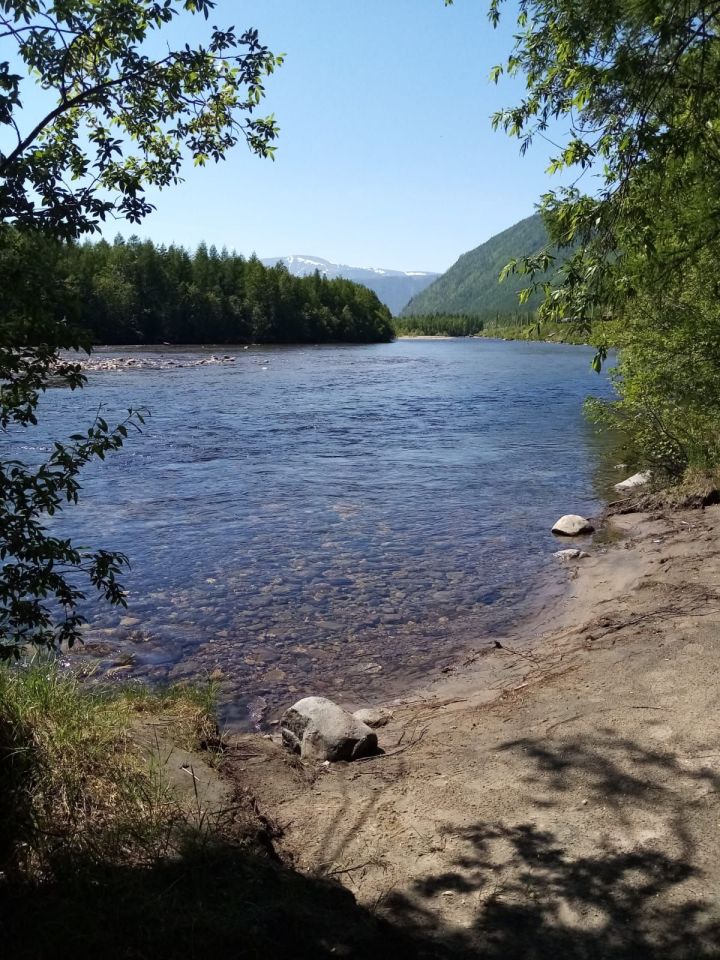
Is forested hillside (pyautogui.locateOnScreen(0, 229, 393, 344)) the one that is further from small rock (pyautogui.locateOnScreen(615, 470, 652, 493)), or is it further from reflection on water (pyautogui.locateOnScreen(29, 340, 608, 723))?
small rock (pyautogui.locateOnScreen(615, 470, 652, 493))

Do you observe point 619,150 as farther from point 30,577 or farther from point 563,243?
point 30,577

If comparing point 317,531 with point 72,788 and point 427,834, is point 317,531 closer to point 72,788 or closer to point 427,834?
point 427,834

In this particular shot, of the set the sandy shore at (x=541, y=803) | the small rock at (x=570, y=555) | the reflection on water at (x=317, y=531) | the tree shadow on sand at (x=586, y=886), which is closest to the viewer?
the tree shadow on sand at (x=586, y=886)

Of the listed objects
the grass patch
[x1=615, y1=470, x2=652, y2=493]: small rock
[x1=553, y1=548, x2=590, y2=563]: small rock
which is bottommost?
[x1=553, y1=548, x2=590, y2=563]: small rock

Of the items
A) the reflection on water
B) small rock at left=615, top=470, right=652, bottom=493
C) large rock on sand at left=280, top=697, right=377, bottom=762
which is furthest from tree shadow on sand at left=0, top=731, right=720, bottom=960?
small rock at left=615, top=470, right=652, bottom=493

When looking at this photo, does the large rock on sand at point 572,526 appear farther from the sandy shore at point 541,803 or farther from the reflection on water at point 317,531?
the sandy shore at point 541,803

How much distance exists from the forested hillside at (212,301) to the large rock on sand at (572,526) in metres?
78.0

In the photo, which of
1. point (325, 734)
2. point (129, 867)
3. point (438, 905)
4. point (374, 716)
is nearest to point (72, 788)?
point (129, 867)

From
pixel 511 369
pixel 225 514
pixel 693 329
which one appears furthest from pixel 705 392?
pixel 511 369

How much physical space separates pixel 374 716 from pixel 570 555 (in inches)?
265

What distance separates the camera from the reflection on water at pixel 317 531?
9.73m

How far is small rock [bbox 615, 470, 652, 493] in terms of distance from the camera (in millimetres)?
18000

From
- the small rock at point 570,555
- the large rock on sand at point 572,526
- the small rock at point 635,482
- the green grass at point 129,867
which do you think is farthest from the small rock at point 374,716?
the small rock at point 635,482

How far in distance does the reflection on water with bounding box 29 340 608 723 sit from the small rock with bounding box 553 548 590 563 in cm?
36
